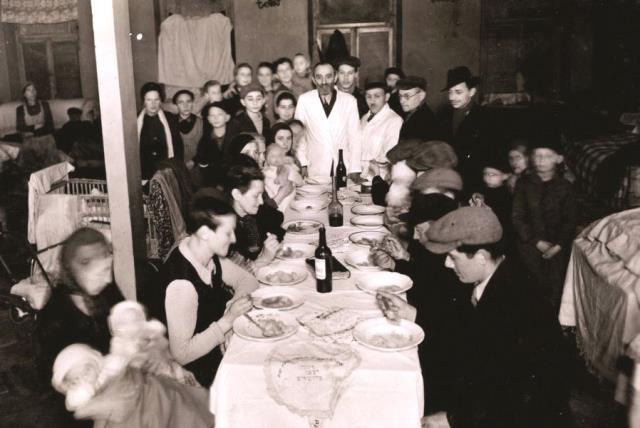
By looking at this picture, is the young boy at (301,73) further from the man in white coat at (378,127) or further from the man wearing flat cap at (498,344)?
the man wearing flat cap at (498,344)

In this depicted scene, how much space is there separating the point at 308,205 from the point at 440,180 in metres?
1.48

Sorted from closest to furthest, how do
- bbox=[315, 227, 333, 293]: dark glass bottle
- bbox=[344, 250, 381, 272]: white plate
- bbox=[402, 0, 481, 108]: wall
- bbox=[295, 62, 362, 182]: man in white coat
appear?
bbox=[315, 227, 333, 293]: dark glass bottle → bbox=[344, 250, 381, 272]: white plate → bbox=[295, 62, 362, 182]: man in white coat → bbox=[402, 0, 481, 108]: wall

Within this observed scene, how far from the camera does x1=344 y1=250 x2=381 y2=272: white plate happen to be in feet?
11.3

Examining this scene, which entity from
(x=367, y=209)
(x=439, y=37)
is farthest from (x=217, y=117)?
(x=439, y=37)

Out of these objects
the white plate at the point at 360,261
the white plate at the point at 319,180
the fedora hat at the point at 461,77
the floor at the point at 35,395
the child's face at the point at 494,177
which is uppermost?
the fedora hat at the point at 461,77

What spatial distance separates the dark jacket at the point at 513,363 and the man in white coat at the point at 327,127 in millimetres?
4053

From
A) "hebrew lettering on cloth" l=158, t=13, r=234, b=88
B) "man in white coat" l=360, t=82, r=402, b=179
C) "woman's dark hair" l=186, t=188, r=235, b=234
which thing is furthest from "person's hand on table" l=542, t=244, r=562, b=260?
"hebrew lettering on cloth" l=158, t=13, r=234, b=88

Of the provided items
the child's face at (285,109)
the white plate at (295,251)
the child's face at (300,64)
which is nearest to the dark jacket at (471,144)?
the child's face at (285,109)

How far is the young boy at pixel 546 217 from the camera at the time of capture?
439 centimetres

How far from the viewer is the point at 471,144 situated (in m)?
5.33

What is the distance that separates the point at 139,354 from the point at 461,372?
52.2 inches

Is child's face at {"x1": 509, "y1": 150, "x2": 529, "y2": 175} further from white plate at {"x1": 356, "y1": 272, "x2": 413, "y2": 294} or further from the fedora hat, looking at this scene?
white plate at {"x1": 356, "y1": 272, "x2": 413, "y2": 294}

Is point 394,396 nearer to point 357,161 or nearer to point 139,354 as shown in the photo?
point 139,354

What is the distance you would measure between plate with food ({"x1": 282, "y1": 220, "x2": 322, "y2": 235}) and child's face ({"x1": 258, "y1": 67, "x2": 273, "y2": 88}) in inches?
136
